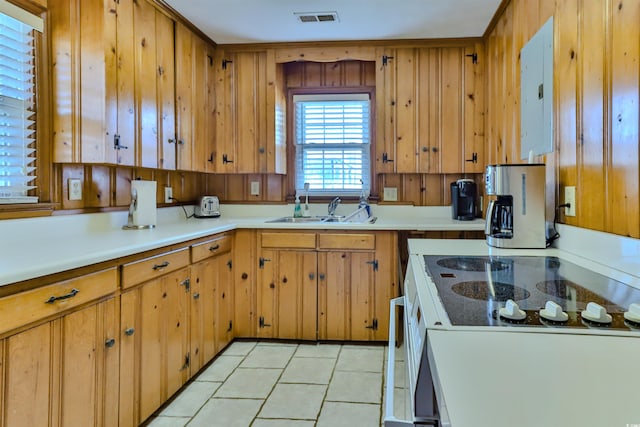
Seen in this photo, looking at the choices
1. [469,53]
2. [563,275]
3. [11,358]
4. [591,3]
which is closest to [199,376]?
[11,358]

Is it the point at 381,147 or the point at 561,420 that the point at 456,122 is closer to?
the point at 381,147

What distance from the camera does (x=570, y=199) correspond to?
179cm

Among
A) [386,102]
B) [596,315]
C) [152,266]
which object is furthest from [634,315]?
[386,102]

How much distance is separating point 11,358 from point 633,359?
152 cm

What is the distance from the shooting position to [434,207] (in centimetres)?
348

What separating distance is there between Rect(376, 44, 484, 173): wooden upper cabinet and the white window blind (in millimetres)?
2256

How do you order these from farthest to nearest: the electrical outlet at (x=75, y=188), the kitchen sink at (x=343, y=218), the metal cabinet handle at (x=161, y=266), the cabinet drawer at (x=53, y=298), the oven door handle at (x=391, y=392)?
the kitchen sink at (x=343, y=218) < the electrical outlet at (x=75, y=188) < the metal cabinet handle at (x=161, y=266) < the cabinet drawer at (x=53, y=298) < the oven door handle at (x=391, y=392)

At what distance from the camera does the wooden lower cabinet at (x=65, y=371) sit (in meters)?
1.27

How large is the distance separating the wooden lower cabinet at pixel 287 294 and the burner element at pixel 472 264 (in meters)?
1.51

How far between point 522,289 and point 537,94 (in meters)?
1.41

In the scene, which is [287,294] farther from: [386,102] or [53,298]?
[53,298]

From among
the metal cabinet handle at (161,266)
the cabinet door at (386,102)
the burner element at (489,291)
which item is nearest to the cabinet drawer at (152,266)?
the metal cabinet handle at (161,266)

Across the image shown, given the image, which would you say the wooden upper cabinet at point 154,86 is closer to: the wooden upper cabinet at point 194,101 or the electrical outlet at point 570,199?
the wooden upper cabinet at point 194,101

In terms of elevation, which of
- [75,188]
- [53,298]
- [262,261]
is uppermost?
[75,188]
